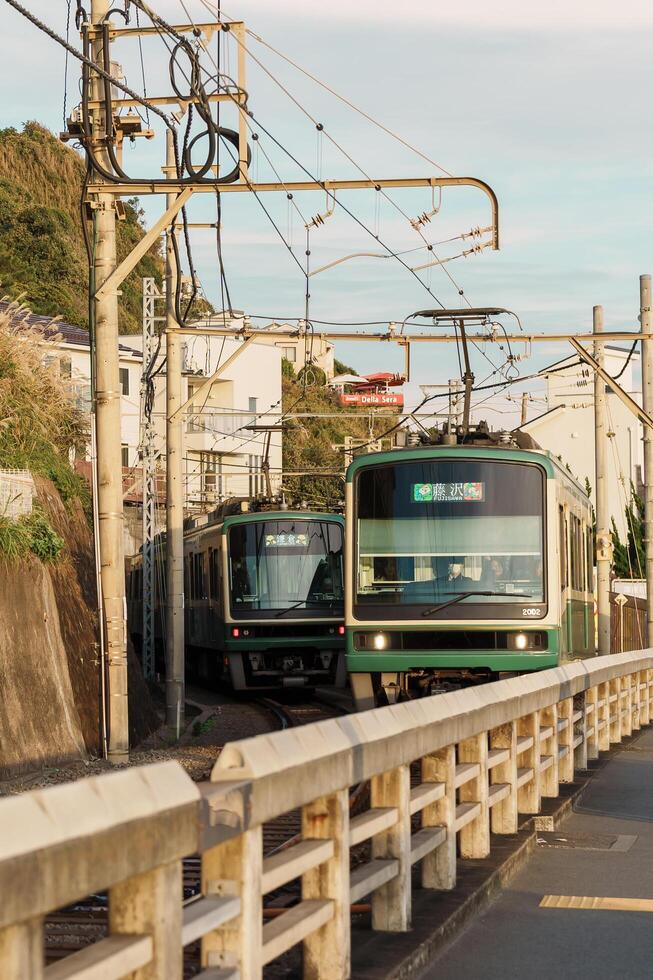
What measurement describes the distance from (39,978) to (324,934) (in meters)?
2.56

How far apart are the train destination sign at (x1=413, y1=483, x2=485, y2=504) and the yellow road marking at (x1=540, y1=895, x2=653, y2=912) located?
9401 millimetres

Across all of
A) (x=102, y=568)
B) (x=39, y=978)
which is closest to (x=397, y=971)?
(x=39, y=978)

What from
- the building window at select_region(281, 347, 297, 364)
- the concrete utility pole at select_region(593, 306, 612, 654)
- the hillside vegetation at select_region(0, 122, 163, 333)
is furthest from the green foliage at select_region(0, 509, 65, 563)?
the building window at select_region(281, 347, 297, 364)

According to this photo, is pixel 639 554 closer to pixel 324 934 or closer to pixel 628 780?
pixel 628 780

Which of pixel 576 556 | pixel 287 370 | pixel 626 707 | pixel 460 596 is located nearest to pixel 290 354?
pixel 287 370

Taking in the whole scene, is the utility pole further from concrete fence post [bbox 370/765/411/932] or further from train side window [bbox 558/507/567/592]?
concrete fence post [bbox 370/765/411/932]

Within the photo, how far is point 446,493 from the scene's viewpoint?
56.9ft

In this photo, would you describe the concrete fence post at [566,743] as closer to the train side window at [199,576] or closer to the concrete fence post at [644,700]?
the concrete fence post at [644,700]

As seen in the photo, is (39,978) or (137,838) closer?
(39,978)

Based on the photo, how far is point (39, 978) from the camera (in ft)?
10.3

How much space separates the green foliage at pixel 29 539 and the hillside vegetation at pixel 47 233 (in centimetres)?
4028

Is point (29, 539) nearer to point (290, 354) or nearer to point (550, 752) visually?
point (550, 752)

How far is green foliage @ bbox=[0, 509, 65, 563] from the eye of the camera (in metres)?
16.7

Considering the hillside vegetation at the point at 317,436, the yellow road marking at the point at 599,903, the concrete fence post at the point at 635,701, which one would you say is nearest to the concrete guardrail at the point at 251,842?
the yellow road marking at the point at 599,903
